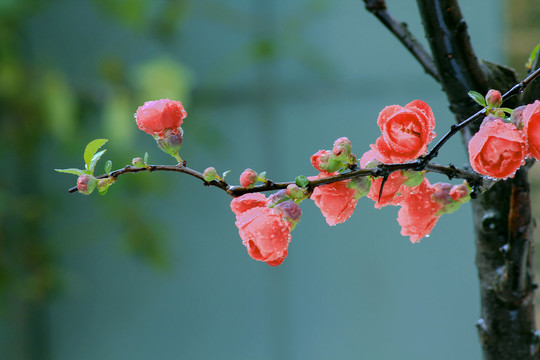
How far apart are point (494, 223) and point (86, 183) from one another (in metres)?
0.22

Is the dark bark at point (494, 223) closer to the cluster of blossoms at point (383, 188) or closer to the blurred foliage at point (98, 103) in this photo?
the cluster of blossoms at point (383, 188)

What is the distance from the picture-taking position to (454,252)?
1110 mm

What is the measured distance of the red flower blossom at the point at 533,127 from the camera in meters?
0.20

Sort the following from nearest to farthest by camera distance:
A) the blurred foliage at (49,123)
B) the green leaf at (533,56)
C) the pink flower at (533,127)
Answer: the pink flower at (533,127) < the green leaf at (533,56) < the blurred foliage at (49,123)

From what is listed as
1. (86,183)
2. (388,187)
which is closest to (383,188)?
(388,187)

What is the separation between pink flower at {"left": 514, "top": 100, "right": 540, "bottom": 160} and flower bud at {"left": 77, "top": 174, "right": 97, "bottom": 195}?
161 millimetres

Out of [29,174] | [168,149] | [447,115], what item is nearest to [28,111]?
[29,174]

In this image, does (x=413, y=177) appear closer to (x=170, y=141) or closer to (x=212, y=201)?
(x=170, y=141)

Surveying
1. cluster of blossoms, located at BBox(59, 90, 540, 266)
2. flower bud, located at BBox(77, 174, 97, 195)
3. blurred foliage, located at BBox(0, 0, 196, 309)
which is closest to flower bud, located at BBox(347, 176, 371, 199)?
cluster of blossoms, located at BBox(59, 90, 540, 266)

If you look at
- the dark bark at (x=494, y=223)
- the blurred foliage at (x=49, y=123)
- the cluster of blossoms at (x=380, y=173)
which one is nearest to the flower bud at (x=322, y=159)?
the cluster of blossoms at (x=380, y=173)

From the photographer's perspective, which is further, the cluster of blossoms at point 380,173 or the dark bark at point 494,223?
the dark bark at point 494,223

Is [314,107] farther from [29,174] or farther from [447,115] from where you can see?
[29,174]

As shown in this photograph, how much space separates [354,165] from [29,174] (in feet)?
3.96

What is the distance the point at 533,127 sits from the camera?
21cm
